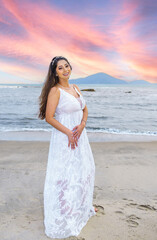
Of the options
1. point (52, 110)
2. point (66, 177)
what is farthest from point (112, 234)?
point (52, 110)

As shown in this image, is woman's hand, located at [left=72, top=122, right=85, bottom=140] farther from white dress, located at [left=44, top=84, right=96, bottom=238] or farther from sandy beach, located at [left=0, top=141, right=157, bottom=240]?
sandy beach, located at [left=0, top=141, right=157, bottom=240]

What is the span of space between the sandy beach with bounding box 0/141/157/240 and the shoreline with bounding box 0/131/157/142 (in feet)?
6.88

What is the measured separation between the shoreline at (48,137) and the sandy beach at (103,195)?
2.10 m

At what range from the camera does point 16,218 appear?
125 inches

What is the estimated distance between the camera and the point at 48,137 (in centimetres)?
935

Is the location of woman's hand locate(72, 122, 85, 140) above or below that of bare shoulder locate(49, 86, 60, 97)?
below

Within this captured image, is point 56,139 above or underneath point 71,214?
above

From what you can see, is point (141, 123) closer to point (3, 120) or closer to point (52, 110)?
point (3, 120)

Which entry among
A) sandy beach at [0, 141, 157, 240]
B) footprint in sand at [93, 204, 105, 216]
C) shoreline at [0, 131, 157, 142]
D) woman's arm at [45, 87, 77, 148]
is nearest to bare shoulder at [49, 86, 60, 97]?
woman's arm at [45, 87, 77, 148]

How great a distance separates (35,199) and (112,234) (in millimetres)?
1587

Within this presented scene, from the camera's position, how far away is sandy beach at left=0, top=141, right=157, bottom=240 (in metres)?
2.83

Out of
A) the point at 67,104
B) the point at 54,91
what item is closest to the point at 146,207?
the point at 67,104

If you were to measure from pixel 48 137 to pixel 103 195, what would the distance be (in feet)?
18.9

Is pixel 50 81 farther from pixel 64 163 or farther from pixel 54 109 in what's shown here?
pixel 64 163
